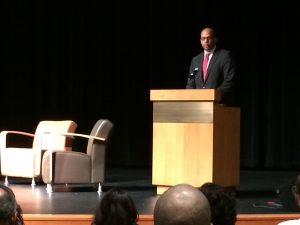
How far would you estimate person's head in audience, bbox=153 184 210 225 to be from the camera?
162 cm

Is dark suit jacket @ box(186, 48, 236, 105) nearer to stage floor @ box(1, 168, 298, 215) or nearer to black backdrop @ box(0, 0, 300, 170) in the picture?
stage floor @ box(1, 168, 298, 215)

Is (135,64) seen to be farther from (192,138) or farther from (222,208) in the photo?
(222,208)

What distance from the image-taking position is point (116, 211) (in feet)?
7.28

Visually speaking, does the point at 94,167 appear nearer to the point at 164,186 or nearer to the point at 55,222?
the point at 164,186

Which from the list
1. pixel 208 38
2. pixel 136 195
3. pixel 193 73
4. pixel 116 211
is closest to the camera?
pixel 116 211

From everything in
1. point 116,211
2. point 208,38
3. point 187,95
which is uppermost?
point 208,38

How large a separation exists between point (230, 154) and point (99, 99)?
4.09 metres

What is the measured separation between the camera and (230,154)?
18.1ft

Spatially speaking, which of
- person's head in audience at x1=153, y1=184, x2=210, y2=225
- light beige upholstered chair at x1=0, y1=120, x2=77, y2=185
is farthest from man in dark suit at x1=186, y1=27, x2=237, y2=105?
person's head in audience at x1=153, y1=184, x2=210, y2=225

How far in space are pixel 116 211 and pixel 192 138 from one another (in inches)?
121

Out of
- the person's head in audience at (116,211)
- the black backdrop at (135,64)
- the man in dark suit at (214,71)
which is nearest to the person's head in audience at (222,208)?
the person's head in audience at (116,211)

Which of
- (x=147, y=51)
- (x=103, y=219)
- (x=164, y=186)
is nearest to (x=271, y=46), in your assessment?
(x=147, y=51)

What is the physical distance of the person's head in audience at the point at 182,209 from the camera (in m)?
1.62

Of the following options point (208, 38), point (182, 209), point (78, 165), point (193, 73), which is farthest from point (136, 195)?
point (182, 209)
